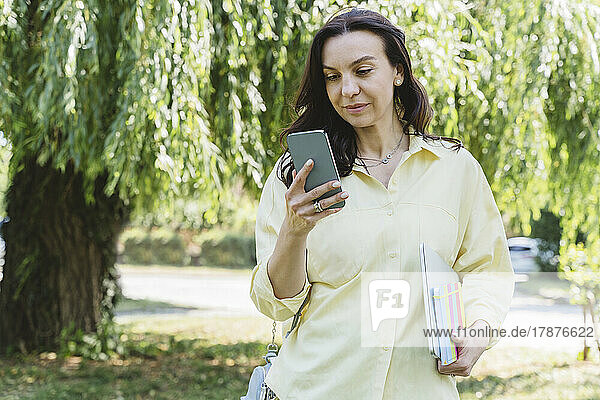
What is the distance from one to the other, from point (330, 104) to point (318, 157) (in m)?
0.36

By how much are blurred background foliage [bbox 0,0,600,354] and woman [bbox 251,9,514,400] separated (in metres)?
2.32

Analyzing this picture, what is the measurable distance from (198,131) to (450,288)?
2714mm

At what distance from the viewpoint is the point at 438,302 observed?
1502 millimetres

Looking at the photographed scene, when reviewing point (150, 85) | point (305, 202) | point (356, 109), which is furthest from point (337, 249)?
point (150, 85)

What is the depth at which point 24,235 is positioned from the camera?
22.1 feet

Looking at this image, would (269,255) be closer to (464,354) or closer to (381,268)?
(381,268)

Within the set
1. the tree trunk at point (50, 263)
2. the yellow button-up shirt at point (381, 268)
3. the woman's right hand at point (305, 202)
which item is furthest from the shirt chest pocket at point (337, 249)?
the tree trunk at point (50, 263)

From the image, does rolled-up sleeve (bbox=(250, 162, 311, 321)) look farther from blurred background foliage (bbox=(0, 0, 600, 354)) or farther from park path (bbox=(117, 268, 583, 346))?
park path (bbox=(117, 268, 583, 346))

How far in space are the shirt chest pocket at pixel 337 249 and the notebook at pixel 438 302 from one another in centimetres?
13

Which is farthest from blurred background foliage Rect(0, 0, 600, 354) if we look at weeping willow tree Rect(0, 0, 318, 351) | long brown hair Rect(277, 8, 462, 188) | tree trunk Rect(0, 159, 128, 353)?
long brown hair Rect(277, 8, 462, 188)

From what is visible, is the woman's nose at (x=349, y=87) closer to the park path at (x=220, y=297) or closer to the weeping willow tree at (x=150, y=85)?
the weeping willow tree at (x=150, y=85)

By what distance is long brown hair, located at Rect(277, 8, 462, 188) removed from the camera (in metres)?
1.66

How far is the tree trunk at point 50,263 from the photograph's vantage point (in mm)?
6648

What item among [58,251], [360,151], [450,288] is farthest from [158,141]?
[58,251]
